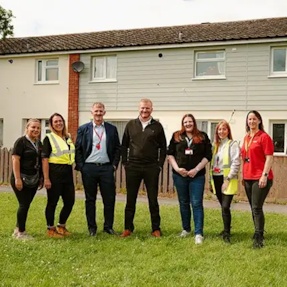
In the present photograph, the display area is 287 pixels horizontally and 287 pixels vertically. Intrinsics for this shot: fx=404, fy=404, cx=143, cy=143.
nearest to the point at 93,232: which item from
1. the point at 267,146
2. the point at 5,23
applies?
the point at 267,146

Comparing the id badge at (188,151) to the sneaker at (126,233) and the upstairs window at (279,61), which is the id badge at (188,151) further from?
the upstairs window at (279,61)

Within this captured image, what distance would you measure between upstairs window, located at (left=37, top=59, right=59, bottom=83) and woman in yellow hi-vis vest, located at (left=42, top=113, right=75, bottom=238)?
37.1 feet

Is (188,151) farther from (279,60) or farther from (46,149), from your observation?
(279,60)

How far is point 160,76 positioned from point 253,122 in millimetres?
9977

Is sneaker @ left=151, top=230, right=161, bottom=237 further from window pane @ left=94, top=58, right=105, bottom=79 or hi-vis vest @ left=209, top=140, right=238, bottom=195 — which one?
window pane @ left=94, top=58, right=105, bottom=79

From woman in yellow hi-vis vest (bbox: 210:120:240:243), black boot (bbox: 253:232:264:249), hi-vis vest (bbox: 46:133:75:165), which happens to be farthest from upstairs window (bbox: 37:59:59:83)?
black boot (bbox: 253:232:264:249)

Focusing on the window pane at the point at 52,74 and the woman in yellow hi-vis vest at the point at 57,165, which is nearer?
the woman in yellow hi-vis vest at the point at 57,165

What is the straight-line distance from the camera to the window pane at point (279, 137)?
546 inches

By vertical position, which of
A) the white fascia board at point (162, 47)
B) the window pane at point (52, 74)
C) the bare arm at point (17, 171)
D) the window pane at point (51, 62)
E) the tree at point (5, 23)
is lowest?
the bare arm at point (17, 171)

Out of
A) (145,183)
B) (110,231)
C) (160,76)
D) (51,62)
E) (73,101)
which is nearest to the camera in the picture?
(145,183)

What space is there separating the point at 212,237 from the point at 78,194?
18.6ft

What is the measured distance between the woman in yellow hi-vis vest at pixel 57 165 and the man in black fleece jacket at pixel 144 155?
2.90 ft

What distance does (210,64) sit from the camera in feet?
48.7

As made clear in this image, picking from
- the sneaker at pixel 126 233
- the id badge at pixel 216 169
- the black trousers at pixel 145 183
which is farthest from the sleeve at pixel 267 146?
the sneaker at pixel 126 233
